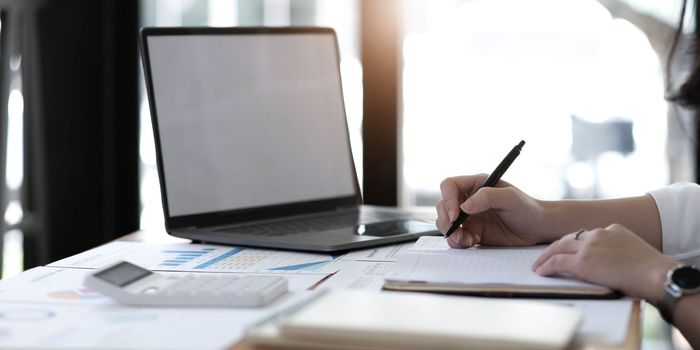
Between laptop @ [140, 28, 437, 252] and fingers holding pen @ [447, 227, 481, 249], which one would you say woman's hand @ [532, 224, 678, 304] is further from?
laptop @ [140, 28, 437, 252]

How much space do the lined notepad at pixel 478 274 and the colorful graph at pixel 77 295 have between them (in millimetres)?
293

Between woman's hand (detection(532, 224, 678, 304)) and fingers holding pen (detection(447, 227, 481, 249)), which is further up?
woman's hand (detection(532, 224, 678, 304))

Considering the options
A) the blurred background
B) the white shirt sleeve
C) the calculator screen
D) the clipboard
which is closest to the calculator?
the calculator screen

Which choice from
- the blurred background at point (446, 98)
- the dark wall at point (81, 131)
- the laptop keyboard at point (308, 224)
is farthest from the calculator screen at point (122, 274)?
the dark wall at point (81, 131)

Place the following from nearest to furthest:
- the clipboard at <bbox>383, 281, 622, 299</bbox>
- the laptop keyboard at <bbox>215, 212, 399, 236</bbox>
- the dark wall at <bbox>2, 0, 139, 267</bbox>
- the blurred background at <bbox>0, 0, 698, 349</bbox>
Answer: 1. the clipboard at <bbox>383, 281, 622, 299</bbox>
2. the laptop keyboard at <bbox>215, 212, 399, 236</bbox>
3. the blurred background at <bbox>0, 0, 698, 349</bbox>
4. the dark wall at <bbox>2, 0, 139, 267</bbox>

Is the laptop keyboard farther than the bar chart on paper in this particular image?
Yes

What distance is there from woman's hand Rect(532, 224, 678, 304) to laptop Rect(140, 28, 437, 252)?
329 millimetres

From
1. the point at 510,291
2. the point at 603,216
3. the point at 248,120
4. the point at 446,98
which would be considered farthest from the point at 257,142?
the point at 446,98

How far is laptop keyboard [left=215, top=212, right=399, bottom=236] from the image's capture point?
1.29m

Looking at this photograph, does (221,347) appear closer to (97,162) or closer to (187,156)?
(187,156)

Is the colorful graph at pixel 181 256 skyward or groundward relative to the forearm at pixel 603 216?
groundward

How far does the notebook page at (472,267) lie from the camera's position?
885 millimetres

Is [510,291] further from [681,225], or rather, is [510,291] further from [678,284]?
[681,225]

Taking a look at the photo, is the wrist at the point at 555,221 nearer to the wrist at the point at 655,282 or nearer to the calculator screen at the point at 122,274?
the wrist at the point at 655,282
